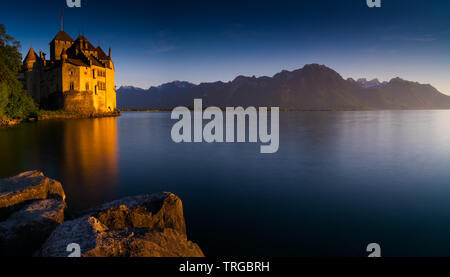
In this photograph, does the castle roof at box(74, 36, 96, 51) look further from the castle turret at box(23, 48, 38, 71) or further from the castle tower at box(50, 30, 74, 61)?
the castle turret at box(23, 48, 38, 71)

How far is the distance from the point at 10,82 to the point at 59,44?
3578cm

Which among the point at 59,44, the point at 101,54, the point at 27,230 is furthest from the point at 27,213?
the point at 59,44

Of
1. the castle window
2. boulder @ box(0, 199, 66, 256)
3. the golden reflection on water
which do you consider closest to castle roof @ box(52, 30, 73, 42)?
the castle window

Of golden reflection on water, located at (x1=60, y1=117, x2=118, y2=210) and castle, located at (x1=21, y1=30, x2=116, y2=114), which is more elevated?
castle, located at (x1=21, y1=30, x2=116, y2=114)

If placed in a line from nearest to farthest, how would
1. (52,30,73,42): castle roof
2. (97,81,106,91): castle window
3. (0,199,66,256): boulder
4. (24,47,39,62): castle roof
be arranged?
(0,199,66,256): boulder → (24,47,39,62): castle roof → (97,81,106,91): castle window → (52,30,73,42): castle roof

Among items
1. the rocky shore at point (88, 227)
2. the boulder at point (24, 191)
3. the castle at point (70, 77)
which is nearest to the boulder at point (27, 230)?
the rocky shore at point (88, 227)

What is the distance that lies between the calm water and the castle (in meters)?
43.2

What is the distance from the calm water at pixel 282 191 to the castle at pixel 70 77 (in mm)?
43168

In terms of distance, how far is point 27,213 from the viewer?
4.60 m

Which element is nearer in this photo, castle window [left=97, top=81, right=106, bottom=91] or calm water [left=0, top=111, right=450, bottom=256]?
calm water [left=0, top=111, right=450, bottom=256]

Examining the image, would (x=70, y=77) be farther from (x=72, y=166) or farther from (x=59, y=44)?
(x=72, y=166)

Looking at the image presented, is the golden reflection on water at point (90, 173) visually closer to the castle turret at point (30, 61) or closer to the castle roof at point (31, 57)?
the castle turret at point (30, 61)

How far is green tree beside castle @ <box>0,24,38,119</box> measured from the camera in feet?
102
